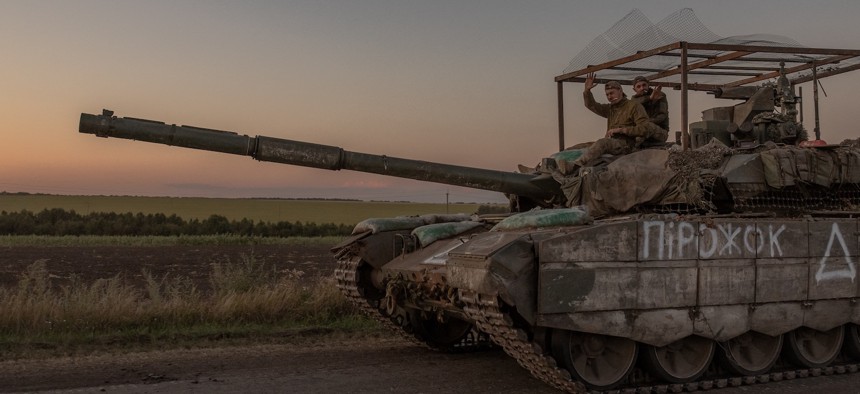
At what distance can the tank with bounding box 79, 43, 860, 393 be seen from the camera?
23.7 feet

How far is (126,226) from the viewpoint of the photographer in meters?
39.7

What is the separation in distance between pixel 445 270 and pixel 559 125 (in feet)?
14.5

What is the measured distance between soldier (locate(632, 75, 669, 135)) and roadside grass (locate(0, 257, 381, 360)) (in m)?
4.41

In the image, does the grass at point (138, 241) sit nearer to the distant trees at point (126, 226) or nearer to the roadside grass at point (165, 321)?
the distant trees at point (126, 226)

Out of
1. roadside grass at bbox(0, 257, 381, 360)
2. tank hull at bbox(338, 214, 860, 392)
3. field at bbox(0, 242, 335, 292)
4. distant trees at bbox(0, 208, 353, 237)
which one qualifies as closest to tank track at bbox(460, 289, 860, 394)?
tank hull at bbox(338, 214, 860, 392)

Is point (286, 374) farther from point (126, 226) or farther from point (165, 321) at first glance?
point (126, 226)

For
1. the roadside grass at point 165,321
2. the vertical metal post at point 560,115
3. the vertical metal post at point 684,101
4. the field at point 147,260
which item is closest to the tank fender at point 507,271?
the vertical metal post at point 684,101

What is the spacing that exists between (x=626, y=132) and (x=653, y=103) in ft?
2.66

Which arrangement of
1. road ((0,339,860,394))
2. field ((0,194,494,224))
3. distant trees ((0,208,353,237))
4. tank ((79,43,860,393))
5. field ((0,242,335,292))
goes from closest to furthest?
tank ((79,43,860,393))
road ((0,339,860,394))
field ((0,242,335,292))
distant trees ((0,208,353,237))
field ((0,194,494,224))

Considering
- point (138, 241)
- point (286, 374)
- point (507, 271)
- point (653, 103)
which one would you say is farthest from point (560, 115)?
point (138, 241)

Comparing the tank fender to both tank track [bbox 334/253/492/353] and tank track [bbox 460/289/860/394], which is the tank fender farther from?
tank track [bbox 334/253/492/353]

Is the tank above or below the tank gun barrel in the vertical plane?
below

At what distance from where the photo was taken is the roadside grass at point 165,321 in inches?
376

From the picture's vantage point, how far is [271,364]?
28.2 ft
